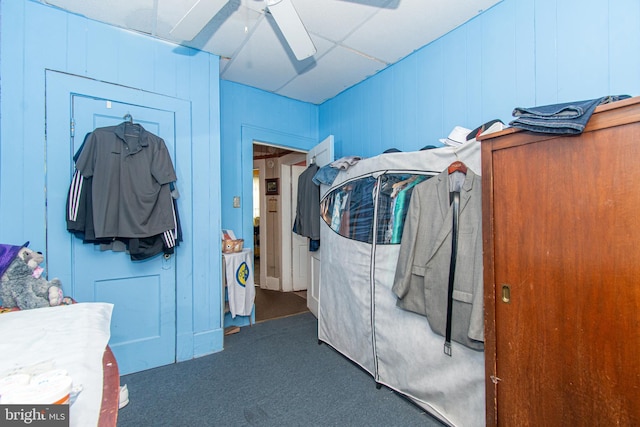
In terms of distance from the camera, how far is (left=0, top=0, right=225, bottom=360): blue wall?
190 cm

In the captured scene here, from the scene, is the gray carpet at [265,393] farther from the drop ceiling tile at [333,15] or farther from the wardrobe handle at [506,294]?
the drop ceiling tile at [333,15]

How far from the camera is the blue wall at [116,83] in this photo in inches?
74.7

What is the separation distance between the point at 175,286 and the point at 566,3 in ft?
10.9

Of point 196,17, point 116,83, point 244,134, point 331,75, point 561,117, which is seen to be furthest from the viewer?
point 244,134

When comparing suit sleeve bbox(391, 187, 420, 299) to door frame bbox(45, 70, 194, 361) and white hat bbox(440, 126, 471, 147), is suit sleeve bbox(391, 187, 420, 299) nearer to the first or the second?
white hat bbox(440, 126, 471, 147)

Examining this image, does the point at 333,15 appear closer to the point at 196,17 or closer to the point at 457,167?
the point at 196,17

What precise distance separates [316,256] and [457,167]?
2.05 metres

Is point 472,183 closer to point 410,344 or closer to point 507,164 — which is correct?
point 507,164

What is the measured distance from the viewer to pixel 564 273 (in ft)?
3.44

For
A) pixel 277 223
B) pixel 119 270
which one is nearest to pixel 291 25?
pixel 119 270

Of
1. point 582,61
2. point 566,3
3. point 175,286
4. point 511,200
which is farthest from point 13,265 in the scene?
point 566,3

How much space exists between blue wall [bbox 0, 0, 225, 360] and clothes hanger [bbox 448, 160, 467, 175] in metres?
1.97

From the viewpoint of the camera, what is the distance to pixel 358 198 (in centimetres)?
234

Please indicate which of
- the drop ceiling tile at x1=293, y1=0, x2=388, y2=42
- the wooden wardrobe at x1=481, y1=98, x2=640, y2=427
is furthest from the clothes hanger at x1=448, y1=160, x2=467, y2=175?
the drop ceiling tile at x1=293, y1=0, x2=388, y2=42
